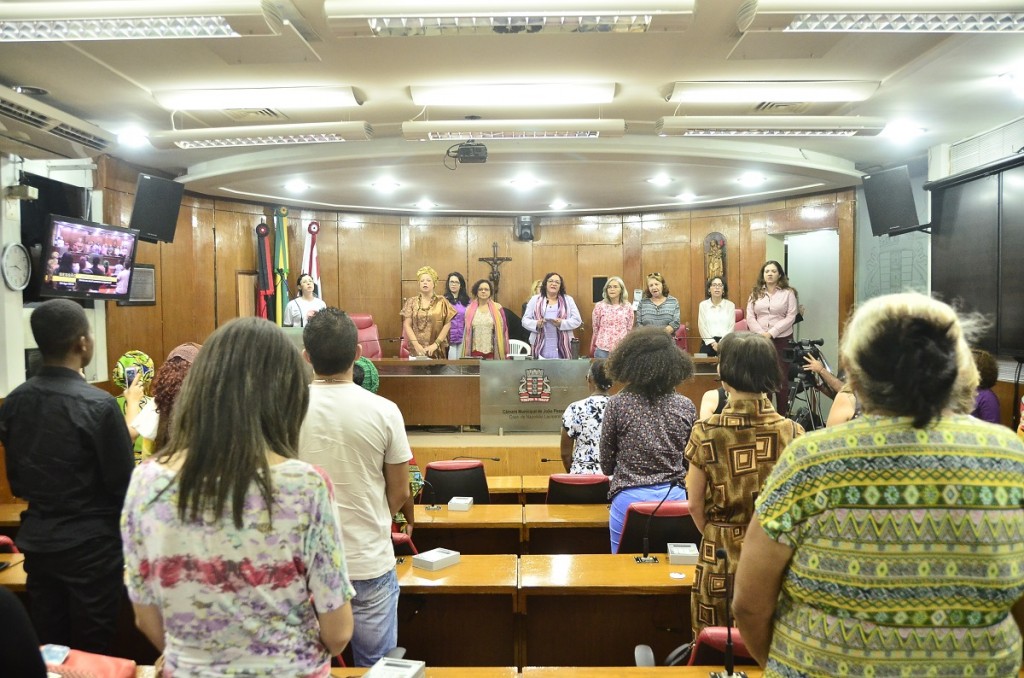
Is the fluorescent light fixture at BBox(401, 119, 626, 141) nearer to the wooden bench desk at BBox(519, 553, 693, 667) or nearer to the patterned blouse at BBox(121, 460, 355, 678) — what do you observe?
the wooden bench desk at BBox(519, 553, 693, 667)

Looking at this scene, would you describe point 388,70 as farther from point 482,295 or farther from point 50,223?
point 482,295

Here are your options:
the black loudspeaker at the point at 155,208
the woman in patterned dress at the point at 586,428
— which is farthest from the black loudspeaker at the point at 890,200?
the black loudspeaker at the point at 155,208

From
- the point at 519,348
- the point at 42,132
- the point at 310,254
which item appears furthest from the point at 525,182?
the point at 42,132

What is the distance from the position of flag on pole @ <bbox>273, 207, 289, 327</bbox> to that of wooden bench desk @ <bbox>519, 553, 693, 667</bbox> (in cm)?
700

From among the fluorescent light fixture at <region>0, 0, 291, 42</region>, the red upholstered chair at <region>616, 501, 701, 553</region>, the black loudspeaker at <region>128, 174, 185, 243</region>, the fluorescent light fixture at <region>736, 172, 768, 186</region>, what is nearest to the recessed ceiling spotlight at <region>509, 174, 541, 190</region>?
the fluorescent light fixture at <region>736, 172, 768, 186</region>

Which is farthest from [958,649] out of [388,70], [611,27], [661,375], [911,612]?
[388,70]

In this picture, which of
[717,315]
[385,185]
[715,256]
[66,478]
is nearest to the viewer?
[66,478]

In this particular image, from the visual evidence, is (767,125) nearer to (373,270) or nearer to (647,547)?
(647,547)

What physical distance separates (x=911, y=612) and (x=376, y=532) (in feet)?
4.38

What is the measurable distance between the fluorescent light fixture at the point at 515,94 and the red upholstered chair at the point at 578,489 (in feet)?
9.42

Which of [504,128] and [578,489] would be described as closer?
[578,489]

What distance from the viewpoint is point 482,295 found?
25.3 ft

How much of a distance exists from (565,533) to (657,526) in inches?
31.1

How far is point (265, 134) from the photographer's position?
202 inches
